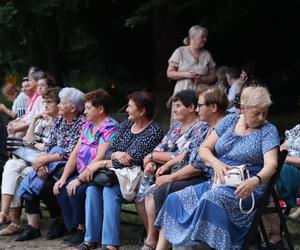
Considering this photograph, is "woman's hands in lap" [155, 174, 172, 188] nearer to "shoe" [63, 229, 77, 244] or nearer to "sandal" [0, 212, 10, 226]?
"shoe" [63, 229, 77, 244]

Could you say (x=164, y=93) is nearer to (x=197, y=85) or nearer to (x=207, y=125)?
(x=197, y=85)

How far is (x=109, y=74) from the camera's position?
19.4m

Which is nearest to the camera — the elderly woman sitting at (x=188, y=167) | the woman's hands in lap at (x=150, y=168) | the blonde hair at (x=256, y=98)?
the blonde hair at (x=256, y=98)

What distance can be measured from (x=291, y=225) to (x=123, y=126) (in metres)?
1.88

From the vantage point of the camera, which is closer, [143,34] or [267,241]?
[267,241]

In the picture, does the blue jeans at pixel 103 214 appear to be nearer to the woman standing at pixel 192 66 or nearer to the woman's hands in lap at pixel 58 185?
the woman's hands in lap at pixel 58 185

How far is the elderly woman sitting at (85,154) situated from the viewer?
21.0 feet

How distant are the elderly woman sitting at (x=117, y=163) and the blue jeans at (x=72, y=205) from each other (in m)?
0.21

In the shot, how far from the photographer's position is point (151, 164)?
19.6 ft

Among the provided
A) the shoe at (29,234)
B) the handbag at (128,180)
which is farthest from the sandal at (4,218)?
the handbag at (128,180)

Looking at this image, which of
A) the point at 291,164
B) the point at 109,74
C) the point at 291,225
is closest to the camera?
the point at 291,164

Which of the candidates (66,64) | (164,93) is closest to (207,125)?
(164,93)

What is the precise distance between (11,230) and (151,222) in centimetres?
188

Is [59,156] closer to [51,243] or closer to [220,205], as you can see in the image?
[51,243]
